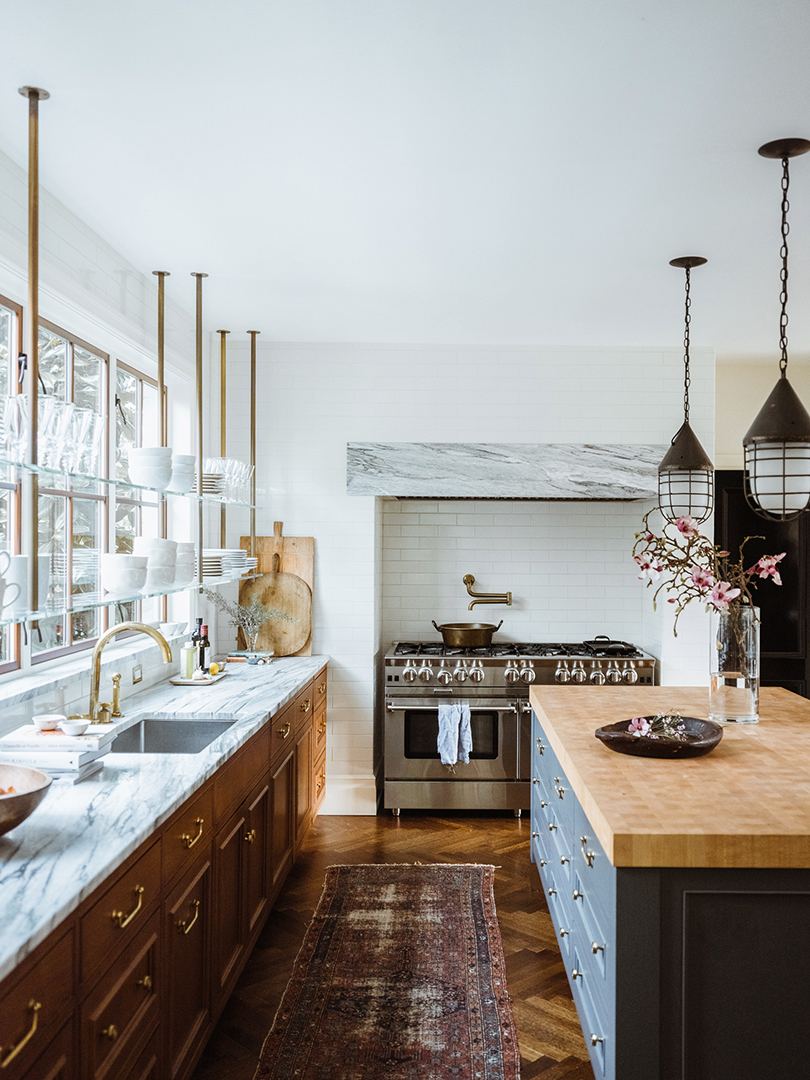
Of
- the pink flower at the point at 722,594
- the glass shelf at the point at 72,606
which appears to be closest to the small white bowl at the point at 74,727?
the glass shelf at the point at 72,606

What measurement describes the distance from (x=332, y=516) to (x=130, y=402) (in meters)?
1.48

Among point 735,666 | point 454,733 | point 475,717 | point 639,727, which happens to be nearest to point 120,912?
point 639,727

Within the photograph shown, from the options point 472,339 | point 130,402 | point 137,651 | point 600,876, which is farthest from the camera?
point 472,339

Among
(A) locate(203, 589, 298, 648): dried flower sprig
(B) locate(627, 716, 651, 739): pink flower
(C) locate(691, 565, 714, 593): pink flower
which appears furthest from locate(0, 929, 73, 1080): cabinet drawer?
(A) locate(203, 589, 298, 648): dried flower sprig

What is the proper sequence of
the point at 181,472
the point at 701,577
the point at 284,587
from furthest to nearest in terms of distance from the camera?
1. the point at 284,587
2. the point at 181,472
3. the point at 701,577

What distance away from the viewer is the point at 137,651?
3.74m

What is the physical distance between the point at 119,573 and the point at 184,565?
24.2 inches

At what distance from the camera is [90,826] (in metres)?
1.97

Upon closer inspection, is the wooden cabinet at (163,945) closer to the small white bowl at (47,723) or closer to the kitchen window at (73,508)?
the small white bowl at (47,723)

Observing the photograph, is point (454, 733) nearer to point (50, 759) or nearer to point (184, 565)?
point (184, 565)

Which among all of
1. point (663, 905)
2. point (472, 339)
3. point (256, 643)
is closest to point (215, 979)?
point (663, 905)

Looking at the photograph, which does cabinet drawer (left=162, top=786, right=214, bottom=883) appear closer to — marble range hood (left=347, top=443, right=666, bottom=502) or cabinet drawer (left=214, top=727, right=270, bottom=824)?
cabinet drawer (left=214, top=727, right=270, bottom=824)

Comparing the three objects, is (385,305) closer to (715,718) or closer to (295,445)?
(295,445)

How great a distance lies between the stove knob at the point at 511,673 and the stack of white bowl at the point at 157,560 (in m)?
2.42
